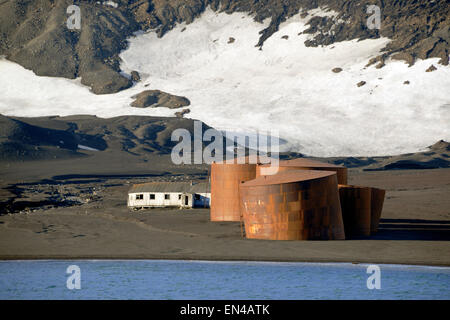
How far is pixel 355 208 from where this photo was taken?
33.6m

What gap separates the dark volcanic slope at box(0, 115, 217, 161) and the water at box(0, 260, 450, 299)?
241ft

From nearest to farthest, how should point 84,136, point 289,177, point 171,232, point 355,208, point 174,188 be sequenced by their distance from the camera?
1. point 289,177
2. point 355,208
3. point 171,232
4. point 174,188
5. point 84,136

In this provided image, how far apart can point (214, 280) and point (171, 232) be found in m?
11.0

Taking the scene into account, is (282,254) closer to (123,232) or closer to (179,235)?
(179,235)

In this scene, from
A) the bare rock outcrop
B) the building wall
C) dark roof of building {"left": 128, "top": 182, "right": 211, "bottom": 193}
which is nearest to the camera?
the building wall

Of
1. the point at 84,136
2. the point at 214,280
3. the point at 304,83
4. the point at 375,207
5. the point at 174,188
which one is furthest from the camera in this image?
the point at 304,83

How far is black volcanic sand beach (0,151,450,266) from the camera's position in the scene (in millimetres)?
28875

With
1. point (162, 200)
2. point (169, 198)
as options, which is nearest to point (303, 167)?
point (169, 198)

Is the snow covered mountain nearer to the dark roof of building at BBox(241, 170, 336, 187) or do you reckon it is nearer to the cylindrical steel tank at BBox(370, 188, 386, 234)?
the cylindrical steel tank at BBox(370, 188, 386, 234)

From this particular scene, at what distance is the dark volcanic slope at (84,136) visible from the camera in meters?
102

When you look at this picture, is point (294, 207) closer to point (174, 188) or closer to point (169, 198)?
point (169, 198)

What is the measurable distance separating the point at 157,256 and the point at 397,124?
365 feet

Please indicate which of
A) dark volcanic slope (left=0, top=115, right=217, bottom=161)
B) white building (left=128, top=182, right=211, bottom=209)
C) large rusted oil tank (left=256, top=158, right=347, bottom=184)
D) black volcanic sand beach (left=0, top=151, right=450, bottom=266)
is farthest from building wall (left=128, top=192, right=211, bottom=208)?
dark volcanic slope (left=0, top=115, right=217, bottom=161)

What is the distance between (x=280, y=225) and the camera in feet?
101
